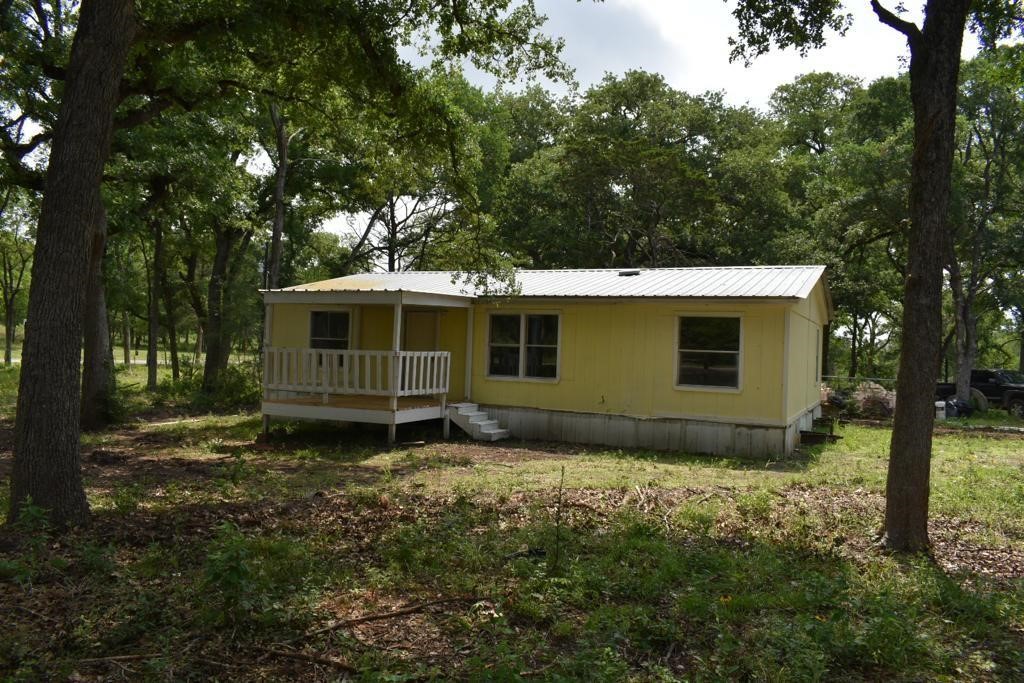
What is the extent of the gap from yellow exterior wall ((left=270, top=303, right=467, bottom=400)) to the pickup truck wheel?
18410 millimetres

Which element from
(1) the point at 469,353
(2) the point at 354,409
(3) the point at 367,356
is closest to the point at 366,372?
(3) the point at 367,356

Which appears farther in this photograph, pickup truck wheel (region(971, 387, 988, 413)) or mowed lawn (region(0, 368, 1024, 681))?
pickup truck wheel (region(971, 387, 988, 413))

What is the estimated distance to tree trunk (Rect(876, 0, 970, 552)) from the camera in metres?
5.99

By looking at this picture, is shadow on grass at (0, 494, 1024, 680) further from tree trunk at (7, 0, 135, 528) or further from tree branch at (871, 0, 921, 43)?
tree branch at (871, 0, 921, 43)

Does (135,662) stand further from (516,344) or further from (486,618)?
(516,344)

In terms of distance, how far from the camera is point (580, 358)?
46.9 feet

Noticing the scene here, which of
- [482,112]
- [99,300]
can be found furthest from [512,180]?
[99,300]

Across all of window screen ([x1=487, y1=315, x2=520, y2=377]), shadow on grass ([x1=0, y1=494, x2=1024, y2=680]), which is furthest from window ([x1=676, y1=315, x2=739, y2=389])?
shadow on grass ([x1=0, y1=494, x2=1024, y2=680])

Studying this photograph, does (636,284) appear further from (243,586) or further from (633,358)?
(243,586)

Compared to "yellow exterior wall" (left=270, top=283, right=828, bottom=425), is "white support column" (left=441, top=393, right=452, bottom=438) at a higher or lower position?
lower

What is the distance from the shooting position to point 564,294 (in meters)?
14.1

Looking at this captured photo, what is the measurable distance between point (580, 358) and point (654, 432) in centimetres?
205

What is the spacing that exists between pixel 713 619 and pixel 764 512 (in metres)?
3.11

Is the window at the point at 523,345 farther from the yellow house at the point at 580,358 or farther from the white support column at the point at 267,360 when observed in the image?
the white support column at the point at 267,360
